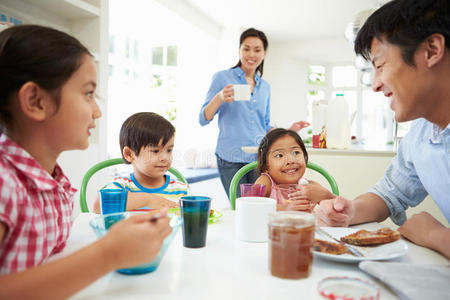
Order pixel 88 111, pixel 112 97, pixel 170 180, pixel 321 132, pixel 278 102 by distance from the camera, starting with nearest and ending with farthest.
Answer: pixel 88 111
pixel 170 180
pixel 321 132
pixel 112 97
pixel 278 102

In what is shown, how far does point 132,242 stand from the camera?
1.70 ft

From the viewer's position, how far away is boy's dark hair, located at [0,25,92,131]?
23.9 inches

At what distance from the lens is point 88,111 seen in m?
0.71

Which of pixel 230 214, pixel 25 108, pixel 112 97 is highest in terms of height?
pixel 112 97

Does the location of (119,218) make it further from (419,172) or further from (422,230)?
(419,172)

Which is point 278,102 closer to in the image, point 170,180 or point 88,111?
point 170,180

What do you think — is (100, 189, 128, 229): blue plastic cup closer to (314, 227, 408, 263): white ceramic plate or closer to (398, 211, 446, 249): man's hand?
(314, 227, 408, 263): white ceramic plate

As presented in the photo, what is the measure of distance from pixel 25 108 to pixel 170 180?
1006 mm

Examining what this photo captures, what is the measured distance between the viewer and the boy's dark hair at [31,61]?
606 millimetres

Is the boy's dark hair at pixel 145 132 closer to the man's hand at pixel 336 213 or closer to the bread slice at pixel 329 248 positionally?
the man's hand at pixel 336 213

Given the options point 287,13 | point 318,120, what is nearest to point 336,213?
point 318,120

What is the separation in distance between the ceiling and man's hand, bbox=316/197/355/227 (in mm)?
3840

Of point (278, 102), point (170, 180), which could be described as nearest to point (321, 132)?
point (170, 180)

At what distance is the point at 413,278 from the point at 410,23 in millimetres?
605
